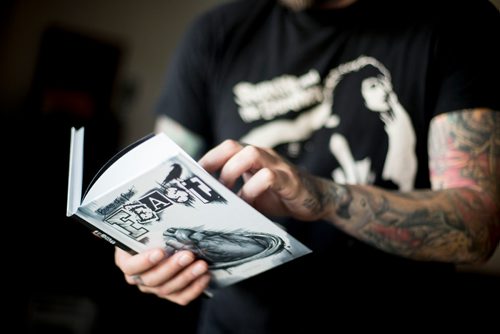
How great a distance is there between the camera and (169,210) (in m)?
0.55

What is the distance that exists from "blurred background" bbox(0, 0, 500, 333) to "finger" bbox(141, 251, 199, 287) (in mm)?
1339

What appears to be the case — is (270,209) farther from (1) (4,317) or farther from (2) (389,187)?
(1) (4,317)

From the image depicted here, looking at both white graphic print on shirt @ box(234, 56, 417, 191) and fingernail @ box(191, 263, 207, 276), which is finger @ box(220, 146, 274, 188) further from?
white graphic print on shirt @ box(234, 56, 417, 191)

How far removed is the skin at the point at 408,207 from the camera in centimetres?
61

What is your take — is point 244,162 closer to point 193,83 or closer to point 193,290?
point 193,290

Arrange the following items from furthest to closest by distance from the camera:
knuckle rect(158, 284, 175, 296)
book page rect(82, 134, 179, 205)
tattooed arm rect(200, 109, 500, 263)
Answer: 1. knuckle rect(158, 284, 175, 296)
2. tattooed arm rect(200, 109, 500, 263)
3. book page rect(82, 134, 179, 205)

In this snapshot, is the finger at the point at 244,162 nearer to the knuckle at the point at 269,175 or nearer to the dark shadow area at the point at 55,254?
the knuckle at the point at 269,175

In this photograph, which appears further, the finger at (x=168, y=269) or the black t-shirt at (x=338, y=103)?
the black t-shirt at (x=338, y=103)

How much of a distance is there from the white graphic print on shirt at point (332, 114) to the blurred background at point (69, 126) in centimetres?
104

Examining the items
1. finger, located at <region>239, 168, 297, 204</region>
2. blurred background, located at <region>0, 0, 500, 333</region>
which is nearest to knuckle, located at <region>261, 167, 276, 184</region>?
finger, located at <region>239, 168, 297, 204</region>

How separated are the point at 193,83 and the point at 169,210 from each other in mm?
505

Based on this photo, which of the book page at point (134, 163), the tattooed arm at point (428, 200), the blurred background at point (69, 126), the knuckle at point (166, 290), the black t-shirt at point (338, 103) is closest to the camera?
the book page at point (134, 163)

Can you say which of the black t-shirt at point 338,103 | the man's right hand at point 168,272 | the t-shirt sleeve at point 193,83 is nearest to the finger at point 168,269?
the man's right hand at point 168,272

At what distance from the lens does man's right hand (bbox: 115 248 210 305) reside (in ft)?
2.11
